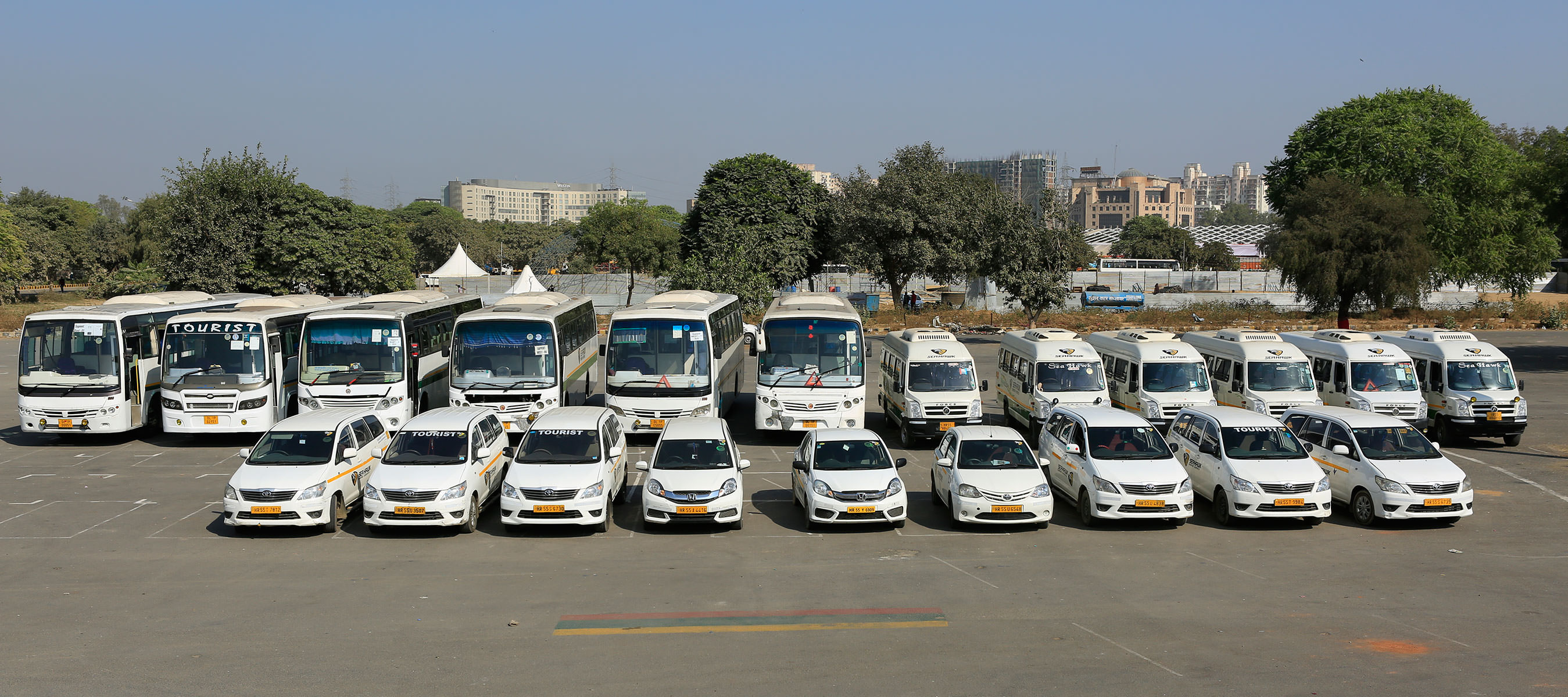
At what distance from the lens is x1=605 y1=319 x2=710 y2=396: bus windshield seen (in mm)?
21625

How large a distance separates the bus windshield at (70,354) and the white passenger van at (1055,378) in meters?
20.1

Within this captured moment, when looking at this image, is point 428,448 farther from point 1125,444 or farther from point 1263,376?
point 1263,376

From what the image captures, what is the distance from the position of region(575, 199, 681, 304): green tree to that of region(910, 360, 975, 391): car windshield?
5214 cm

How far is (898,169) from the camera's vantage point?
6062cm

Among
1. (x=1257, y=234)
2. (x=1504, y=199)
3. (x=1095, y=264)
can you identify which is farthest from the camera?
(x=1257, y=234)

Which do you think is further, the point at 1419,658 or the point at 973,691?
the point at 1419,658

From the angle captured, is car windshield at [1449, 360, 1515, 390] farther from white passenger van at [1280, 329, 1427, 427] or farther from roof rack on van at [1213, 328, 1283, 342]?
roof rack on van at [1213, 328, 1283, 342]

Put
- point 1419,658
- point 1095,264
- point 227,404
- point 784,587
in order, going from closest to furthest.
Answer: point 1419,658 → point 784,587 → point 227,404 → point 1095,264

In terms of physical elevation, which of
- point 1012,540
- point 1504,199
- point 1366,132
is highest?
point 1366,132

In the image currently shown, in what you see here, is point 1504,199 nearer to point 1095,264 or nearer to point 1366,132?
point 1366,132

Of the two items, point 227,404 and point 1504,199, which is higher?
point 1504,199

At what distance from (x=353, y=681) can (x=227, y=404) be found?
1520cm

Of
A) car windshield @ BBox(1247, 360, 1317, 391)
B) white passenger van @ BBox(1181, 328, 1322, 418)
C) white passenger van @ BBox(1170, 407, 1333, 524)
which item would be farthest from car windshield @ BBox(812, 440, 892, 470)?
car windshield @ BBox(1247, 360, 1317, 391)

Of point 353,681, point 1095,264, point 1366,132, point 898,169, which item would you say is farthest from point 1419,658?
point 1095,264
